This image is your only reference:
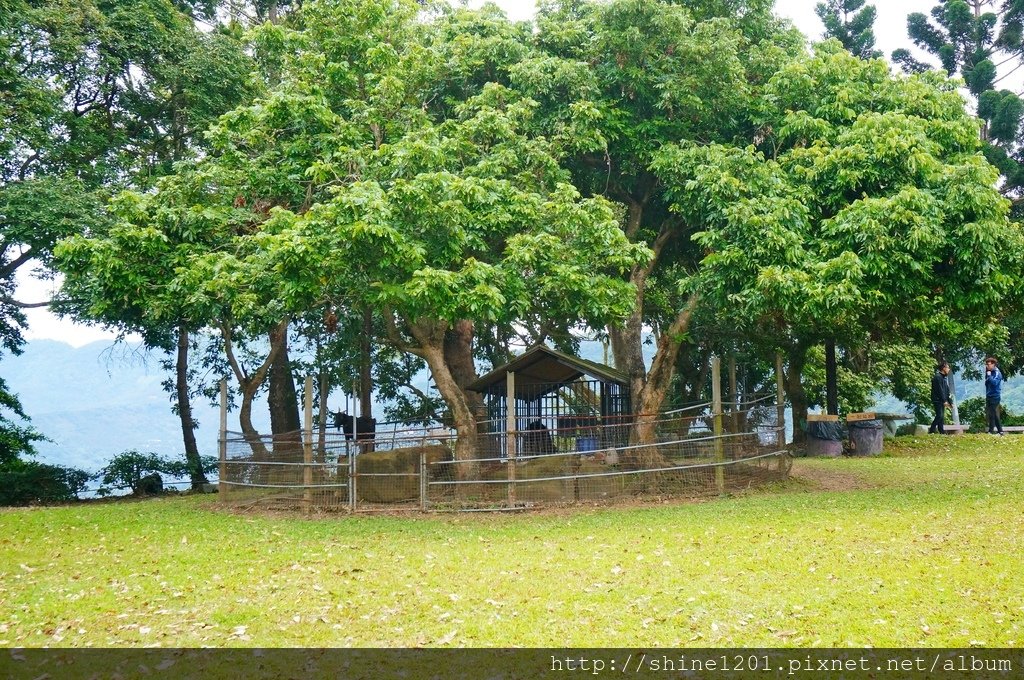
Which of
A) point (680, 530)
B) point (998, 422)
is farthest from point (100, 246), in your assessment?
point (998, 422)

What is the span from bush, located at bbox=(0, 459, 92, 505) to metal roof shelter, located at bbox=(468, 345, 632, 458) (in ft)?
31.4

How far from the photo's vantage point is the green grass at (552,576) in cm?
729

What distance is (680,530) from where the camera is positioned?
11.9 meters

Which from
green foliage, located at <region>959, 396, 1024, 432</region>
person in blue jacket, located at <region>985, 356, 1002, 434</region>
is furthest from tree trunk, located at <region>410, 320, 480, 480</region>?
green foliage, located at <region>959, 396, 1024, 432</region>

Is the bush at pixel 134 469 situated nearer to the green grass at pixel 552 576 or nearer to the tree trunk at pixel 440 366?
→ the green grass at pixel 552 576

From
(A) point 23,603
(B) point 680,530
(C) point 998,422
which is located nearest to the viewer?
(A) point 23,603

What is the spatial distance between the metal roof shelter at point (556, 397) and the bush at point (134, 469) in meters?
7.68

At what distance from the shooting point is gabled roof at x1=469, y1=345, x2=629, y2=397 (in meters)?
18.0

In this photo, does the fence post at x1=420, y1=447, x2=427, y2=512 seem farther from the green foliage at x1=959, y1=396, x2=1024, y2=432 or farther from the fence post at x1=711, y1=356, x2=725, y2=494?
the green foliage at x1=959, y1=396, x2=1024, y2=432

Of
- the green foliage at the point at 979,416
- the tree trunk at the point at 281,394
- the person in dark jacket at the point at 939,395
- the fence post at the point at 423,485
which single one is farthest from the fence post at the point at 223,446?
the green foliage at the point at 979,416

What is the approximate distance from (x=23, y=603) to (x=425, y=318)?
27.4 ft

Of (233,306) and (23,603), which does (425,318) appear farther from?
(23,603)

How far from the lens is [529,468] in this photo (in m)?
14.6

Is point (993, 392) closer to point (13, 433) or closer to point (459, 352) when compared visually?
point (459, 352)
